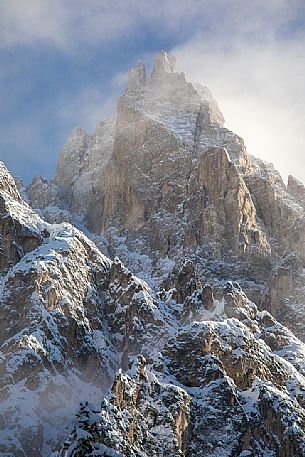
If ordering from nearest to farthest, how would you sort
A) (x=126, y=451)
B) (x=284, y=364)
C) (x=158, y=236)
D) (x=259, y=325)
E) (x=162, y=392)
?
(x=126, y=451) → (x=162, y=392) → (x=284, y=364) → (x=259, y=325) → (x=158, y=236)

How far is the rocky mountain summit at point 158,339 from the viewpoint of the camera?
115875mm

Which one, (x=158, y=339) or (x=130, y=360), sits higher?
(x=158, y=339)

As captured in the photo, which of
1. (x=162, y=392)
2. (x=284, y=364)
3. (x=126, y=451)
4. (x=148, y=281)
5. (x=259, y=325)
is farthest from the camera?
(x=148, y=281)

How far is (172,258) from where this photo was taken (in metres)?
191

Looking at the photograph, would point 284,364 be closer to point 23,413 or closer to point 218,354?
point 218,354

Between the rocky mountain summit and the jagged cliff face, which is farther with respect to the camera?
the rocky mountain summit

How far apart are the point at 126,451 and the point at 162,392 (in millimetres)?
23381

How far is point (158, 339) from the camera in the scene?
14875cm

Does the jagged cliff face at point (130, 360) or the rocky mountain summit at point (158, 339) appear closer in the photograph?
the jagged cliff face at point (130, 360)

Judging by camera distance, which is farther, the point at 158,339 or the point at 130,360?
the point at 158,339

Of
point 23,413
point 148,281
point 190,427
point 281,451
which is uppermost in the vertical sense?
point 148,281

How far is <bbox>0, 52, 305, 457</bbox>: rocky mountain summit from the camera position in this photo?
11588cm

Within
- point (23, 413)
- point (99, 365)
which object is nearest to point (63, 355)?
→ point (99, 365)

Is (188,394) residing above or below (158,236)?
below
